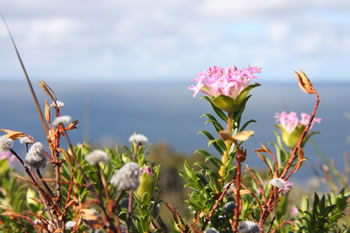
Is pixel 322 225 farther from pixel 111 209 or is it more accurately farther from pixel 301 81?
pixel 111 209

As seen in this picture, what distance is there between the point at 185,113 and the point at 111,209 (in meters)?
153

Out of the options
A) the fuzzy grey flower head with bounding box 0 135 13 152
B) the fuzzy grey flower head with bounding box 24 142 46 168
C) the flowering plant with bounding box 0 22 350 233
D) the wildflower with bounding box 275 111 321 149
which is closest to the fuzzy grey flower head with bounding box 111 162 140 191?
the flowering plant with bounding box 0 22 350 233

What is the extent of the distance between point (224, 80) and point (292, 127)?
2.73 ft

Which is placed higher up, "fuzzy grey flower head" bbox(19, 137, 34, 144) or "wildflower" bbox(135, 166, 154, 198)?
"fuzzy grey flower head" bbox(19, 137, 34, 144)

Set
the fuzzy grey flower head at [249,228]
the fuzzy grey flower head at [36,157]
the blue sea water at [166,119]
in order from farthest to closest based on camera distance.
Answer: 1. the blue sea water at [166,119]
2. the fuzzy grey flower head at [249,228]
3. the fuzzy grey flower head at [36,157]

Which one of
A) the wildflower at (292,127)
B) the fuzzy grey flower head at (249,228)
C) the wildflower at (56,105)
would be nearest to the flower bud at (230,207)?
the fuzzy grey flower head at (249,228)

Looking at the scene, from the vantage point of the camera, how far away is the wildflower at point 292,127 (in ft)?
6.49

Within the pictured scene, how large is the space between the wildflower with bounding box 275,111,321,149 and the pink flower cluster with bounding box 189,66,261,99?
2.18 ft

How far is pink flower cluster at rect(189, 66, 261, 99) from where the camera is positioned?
4.42 ft

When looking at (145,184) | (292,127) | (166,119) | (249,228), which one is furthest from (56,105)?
(166,119)

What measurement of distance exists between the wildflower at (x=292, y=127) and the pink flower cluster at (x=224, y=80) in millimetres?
664

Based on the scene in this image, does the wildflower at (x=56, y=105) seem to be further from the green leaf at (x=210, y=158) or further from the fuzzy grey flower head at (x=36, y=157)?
the green leaf at (x=210, y=158)

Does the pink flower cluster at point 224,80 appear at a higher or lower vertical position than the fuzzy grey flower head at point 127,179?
higher

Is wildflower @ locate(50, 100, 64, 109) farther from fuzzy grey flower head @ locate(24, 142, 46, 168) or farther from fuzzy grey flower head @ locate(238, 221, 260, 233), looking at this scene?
fuzzy grey flower head @ locate(238, 221, 260, 233)
